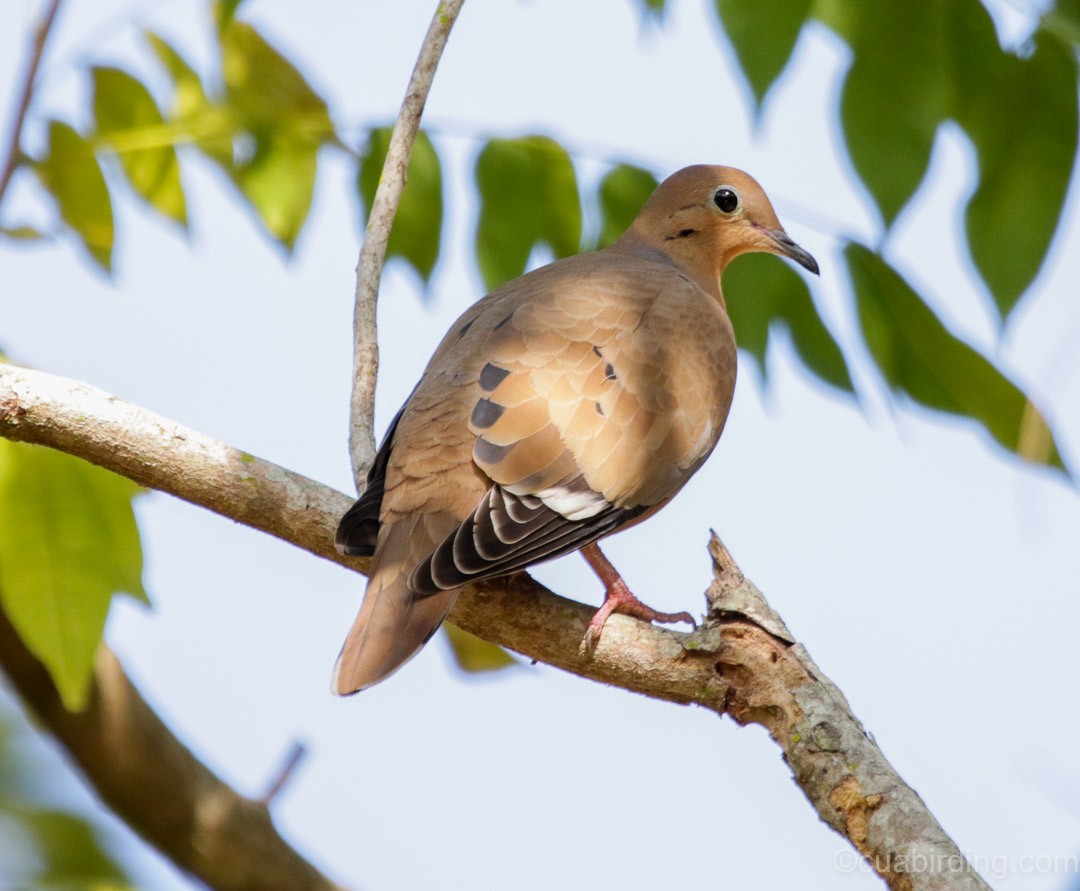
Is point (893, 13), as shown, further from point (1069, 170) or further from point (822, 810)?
point (822, 810)

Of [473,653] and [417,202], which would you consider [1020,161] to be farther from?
[473,653]

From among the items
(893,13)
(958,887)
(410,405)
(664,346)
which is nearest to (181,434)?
(410,405)

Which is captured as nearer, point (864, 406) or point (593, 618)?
point (593, 618)

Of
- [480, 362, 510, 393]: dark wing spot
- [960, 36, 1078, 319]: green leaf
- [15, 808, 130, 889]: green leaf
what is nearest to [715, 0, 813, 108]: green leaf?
[960, 36, 1078, 319]: green leaf

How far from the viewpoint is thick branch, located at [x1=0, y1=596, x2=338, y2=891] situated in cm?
369

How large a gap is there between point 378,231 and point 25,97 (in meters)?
0.83

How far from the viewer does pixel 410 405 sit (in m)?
3.66

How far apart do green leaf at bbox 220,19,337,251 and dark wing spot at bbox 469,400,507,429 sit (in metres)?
0.96

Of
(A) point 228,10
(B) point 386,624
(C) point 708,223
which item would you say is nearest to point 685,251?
(C) point 708,223

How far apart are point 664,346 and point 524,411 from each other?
574 mm

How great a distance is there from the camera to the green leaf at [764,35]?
10.9 feet

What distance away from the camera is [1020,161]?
3.43 meters

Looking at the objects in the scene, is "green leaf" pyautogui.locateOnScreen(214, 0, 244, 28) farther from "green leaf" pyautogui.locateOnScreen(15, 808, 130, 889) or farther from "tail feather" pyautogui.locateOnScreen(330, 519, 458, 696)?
"green leaf" pyautogui.locateOnScreen(15, 808, 130, 889)

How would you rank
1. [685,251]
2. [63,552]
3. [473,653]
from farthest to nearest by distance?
1. [685,251]
2. [473,653]
3. [63,552]
